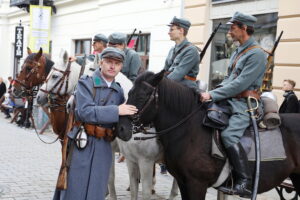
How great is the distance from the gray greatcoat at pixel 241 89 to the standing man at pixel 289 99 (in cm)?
324

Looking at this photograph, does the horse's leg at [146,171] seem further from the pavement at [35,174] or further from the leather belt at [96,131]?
the pavement at [35,174]

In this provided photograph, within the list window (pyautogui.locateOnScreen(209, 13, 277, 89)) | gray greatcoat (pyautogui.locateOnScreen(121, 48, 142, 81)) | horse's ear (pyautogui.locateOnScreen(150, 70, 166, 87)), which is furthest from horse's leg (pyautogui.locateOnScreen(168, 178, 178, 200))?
window (pyautogui.locateOnScreen(209, 13, 277, 89))

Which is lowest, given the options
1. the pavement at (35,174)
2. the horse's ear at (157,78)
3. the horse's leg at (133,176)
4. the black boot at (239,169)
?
the pavement at (35,174)

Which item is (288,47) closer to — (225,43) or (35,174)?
(225,43)

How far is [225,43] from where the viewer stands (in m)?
9.90

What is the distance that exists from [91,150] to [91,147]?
0.09ft

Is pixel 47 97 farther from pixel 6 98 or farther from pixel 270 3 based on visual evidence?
pixel 6 98

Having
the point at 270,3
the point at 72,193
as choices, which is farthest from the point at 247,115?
the point at 270,3

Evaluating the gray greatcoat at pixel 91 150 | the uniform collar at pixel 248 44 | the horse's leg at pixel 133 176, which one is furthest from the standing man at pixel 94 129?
the horse's leg at pixel 133 176

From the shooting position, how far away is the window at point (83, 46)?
16359 millimetres

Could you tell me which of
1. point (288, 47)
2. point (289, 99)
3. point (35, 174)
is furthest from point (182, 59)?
point (35, 174)

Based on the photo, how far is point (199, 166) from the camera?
Answer: 3.94m

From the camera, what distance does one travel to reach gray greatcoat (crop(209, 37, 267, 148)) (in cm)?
397

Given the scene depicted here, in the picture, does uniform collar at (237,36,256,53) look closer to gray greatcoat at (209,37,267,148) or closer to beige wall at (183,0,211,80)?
gray greatcoat at (209,37,267,148)
